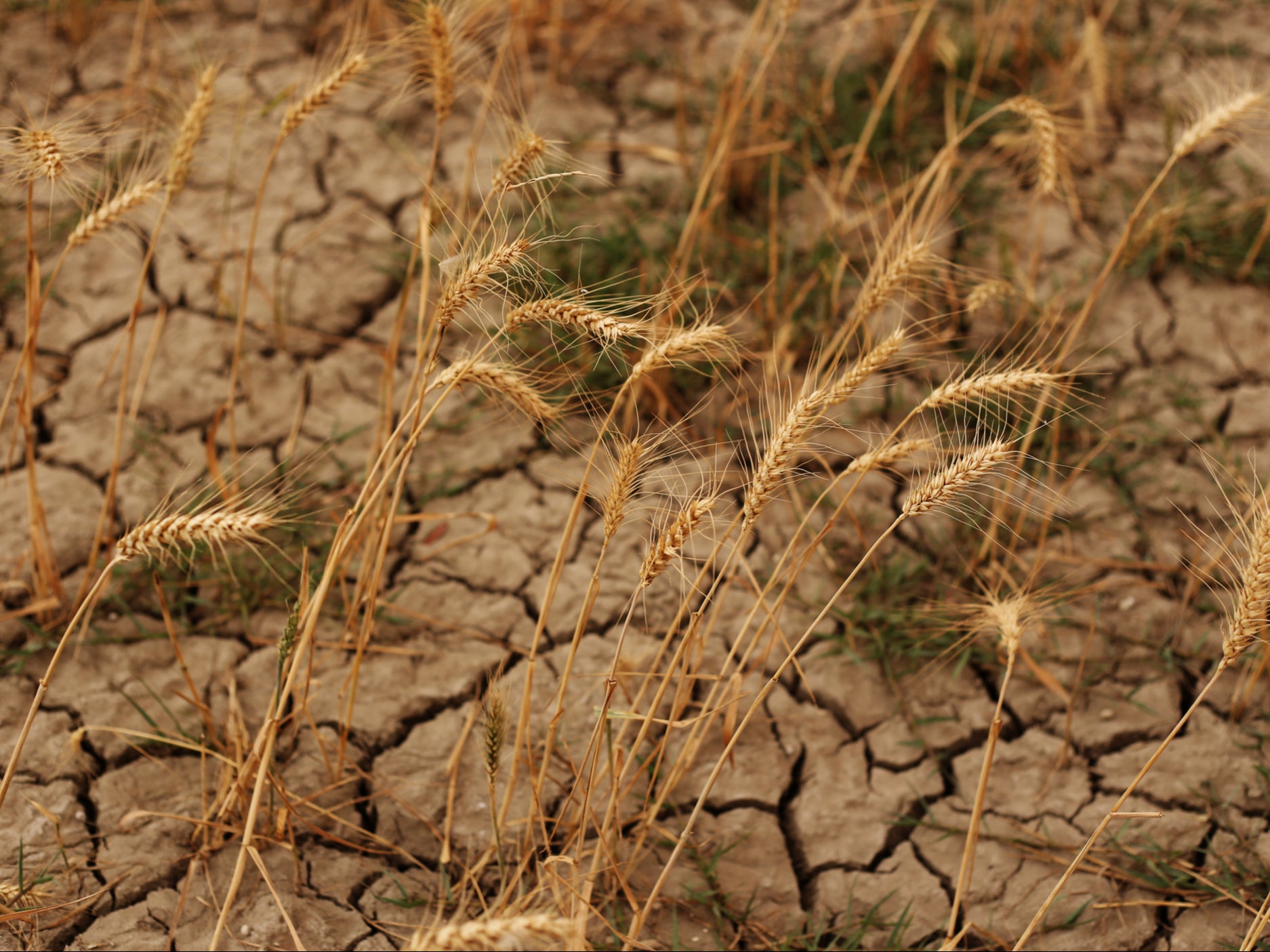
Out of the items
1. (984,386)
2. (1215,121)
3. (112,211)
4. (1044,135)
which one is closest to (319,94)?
(112,211)

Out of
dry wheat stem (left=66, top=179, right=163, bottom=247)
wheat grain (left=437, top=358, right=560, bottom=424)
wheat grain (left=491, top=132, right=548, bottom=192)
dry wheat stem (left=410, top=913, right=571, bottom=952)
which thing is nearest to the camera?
dry wheat stem (left=410, top=913, right=571, bottom=952)

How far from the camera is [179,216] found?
303cm

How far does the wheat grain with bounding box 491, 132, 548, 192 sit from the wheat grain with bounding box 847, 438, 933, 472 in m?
0.75

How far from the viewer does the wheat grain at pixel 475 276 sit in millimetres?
1488

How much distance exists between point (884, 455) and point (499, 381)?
662 millimetres

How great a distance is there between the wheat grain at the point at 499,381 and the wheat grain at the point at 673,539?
365 mm

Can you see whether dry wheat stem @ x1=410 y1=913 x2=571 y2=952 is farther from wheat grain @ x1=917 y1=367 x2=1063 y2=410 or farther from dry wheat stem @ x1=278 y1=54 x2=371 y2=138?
dry wheat stem @ x1=278 y1=54 x2=371 y2=138

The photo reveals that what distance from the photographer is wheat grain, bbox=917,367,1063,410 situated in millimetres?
1574

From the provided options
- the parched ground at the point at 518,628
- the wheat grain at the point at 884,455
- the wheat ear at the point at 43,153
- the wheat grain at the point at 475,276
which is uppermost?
the wheat ear at the point at 43,153

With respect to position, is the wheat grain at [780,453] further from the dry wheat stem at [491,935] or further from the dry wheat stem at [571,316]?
the dry wheat stem at [491,935]

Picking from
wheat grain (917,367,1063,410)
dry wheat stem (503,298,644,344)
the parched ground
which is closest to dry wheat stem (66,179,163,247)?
the parched ground

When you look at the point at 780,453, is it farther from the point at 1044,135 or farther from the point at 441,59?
the point at 1044,135

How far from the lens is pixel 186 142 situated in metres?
1.94

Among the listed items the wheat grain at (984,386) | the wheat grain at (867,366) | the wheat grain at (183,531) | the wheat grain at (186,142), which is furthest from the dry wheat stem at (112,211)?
the wheat grain at (984,386)
